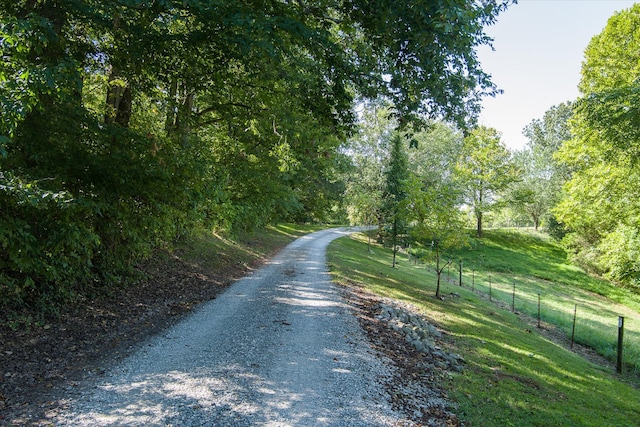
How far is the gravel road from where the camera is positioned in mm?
4348

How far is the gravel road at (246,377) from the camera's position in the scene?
4348 millimetres

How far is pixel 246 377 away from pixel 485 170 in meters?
39.9

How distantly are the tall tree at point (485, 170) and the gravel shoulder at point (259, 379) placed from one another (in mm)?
34616

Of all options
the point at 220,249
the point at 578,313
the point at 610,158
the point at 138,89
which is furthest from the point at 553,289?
the point at 138,89

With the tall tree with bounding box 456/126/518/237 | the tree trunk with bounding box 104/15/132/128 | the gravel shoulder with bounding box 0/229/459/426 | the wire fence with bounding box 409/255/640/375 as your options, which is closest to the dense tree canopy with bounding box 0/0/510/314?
the tree trunk with bounding box 104/15/132/128

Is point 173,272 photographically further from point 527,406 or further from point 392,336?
point 527,406

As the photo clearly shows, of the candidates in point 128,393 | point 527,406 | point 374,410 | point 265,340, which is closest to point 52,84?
point 128,393

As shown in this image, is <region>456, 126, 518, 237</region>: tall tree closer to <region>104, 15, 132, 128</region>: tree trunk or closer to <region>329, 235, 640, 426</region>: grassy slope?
<region>329, 235, 640, 426</region>: grassy slope

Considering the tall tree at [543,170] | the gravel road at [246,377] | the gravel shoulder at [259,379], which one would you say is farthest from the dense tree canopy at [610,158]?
the tall tree at [543,170]

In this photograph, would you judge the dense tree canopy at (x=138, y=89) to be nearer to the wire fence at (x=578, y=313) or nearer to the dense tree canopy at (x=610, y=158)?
the wire fence at (x=578, y=313)

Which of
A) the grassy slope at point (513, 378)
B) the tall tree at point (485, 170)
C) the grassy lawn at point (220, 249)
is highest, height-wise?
the tall tree at point (485, 170)

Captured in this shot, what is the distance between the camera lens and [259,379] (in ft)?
17.4

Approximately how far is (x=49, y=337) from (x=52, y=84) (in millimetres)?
3991

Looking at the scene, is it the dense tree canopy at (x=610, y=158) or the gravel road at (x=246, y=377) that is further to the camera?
the dense tree canopy at (x=610, y=158)
